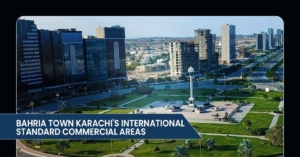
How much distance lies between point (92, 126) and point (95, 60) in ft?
11.3

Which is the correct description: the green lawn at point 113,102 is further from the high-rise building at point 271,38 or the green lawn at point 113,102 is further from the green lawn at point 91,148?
the high-rise building at point 271,38

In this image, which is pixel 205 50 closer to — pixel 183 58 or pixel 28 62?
pixel 183 58

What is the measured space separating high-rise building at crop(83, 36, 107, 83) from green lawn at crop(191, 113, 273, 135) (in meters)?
1.83

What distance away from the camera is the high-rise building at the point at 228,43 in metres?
4.27

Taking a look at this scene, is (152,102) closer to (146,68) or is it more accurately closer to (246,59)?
(146,68)

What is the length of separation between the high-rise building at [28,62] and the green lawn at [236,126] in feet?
9.05

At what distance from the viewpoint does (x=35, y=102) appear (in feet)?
17.1

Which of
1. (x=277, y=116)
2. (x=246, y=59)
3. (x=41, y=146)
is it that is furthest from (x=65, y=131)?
(x=277, y=116)

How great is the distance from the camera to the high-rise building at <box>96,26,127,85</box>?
15.2 ft

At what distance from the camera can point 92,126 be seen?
2.63 metres

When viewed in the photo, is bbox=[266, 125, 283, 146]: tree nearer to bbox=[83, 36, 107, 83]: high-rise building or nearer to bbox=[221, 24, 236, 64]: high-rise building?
bbox=[221, 24, 236, 64]: high-rise building

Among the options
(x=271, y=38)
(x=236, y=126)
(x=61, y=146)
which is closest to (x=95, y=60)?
(x=61, y=146)

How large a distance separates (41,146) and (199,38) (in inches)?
110

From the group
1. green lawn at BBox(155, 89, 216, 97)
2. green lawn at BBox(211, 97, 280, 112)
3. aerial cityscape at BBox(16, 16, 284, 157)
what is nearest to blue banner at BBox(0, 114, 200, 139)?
aerial cityscape at BBox(16, 16, 284, 157)
